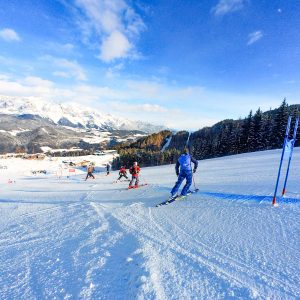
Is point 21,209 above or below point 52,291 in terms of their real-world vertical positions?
below

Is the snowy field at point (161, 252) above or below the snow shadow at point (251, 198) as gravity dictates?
below

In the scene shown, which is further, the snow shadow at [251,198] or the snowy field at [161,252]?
the snow shadow at [251,198]

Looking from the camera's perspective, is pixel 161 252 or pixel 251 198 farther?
pixel 251 198

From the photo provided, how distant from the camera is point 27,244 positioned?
253 inches

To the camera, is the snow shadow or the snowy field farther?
the snow shadow

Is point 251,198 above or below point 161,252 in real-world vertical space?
above

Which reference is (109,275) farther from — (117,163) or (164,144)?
(164,144)

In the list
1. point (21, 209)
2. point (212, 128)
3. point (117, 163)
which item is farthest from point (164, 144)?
point (21, 209)

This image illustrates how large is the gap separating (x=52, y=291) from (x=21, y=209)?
8.01m

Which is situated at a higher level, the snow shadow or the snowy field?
the snow shadow

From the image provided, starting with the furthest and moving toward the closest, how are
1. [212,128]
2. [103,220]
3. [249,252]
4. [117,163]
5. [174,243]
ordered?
[212,128] → [117,163] → [103,220] → [174,243] → [249,252]

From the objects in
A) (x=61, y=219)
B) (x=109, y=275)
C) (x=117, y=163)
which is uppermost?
(x=109, y=275)

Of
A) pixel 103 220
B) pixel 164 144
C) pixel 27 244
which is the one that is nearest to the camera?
pixel 27 244

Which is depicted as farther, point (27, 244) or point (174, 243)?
point (27, 244)
